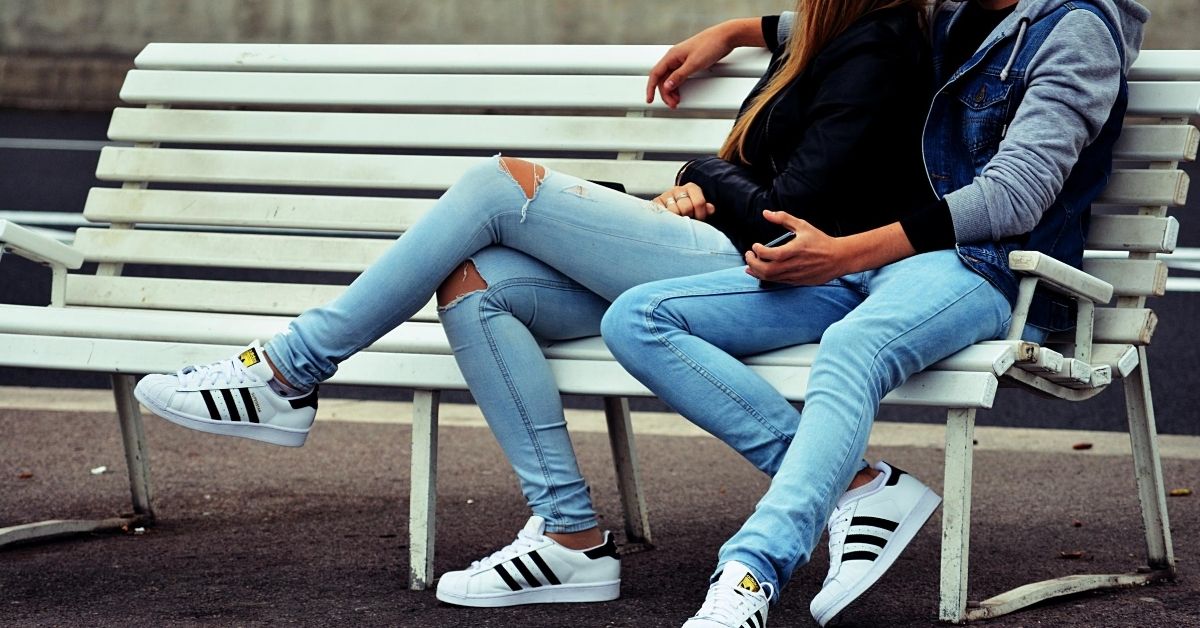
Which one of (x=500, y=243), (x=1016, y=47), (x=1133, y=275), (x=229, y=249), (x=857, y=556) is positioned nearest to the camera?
(x=857, y=556)

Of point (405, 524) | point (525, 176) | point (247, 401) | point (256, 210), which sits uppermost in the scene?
point (525, 176)

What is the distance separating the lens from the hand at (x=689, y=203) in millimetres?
3504

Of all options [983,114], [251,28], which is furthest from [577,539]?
[251,28]

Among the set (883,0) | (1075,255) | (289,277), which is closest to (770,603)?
(1075,255)

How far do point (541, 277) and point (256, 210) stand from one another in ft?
3.84

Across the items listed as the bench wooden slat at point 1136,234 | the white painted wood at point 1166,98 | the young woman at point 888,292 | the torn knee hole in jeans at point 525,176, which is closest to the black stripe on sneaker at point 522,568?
the young woman at point 888,292

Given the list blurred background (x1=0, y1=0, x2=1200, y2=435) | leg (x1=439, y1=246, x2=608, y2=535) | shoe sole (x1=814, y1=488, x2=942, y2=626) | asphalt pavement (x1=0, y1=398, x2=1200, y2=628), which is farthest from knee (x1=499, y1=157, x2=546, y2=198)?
blurred background (x1=0, y1=0, x2=1200, y2=435)

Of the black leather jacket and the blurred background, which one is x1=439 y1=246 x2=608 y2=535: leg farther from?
the blurred background

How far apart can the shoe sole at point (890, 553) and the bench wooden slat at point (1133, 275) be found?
0.67m

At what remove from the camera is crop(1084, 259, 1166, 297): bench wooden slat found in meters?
3.46

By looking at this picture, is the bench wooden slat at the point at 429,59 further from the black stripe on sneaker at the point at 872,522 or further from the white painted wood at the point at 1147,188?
the black stripe on sneaker at the point at 872,522

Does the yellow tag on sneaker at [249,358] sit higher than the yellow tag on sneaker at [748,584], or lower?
higher

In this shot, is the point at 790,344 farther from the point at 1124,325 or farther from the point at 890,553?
the point at 1124,325

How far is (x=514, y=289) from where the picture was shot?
332 centimetres
